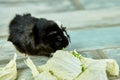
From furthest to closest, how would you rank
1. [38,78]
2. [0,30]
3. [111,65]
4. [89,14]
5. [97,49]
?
[89,14], [0,30], [97,49], [111,65], [38,78]

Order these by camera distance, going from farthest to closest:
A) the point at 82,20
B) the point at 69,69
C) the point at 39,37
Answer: the point at 82,20
the point at 39,37
the point at 69,69

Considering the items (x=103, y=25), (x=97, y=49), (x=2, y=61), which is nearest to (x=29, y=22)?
(x=2, y=61)

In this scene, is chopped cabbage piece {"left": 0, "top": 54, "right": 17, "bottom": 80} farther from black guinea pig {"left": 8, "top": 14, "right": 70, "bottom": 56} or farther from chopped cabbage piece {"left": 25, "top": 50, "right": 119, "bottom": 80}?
black guinea pig {"left": 8, "top": 14, "right": 70, "bottom": 56}

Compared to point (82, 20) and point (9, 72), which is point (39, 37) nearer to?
point (9, 72)

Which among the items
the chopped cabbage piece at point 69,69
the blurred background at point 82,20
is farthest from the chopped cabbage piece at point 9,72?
the blurred background at point 82,20

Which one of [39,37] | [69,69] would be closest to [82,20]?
[39,37]

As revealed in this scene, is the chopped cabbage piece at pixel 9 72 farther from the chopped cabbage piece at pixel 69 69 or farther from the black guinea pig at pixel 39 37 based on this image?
the black guinea pig at pixel 39 37

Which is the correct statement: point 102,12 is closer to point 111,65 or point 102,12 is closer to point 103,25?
point 103,25

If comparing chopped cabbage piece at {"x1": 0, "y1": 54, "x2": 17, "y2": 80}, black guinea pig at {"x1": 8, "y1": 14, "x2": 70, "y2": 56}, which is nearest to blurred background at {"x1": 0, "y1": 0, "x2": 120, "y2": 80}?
black guinea pig at {"x1": 8, "y1": 14, "x2": 70, "y2": 56}

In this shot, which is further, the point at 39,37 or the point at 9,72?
the point at 39,37
